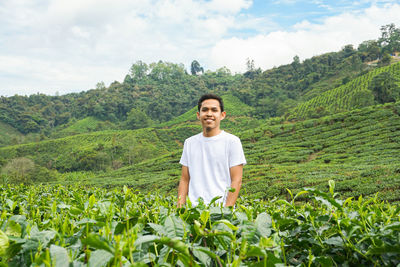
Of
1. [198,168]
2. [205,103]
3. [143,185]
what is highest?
[205,103]

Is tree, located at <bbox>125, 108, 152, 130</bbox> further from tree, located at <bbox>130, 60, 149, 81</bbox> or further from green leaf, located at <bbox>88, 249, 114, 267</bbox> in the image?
green leaf, located at <bbox>88, 249, 114, 267</bbox>

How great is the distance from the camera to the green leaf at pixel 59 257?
62cm

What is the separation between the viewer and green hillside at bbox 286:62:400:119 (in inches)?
1287

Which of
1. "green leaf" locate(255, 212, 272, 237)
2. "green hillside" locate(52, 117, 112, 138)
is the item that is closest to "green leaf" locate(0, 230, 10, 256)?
"green leaf" locate(255, 212, 272, 237)

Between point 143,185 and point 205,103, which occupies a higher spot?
point 205,103

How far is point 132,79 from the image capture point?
8912 centimetres

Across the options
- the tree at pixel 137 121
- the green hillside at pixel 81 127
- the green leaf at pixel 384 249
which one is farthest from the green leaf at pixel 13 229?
the green hillside at pixel 81 127

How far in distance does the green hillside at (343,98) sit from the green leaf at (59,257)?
1325 inches

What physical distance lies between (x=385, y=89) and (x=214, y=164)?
3767 centimetres

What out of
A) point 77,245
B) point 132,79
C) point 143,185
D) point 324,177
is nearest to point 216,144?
point 77,245

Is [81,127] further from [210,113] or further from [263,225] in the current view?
[263,225]

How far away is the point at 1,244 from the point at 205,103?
5.68 feet

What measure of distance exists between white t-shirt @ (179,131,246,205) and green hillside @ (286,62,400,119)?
32.0 m

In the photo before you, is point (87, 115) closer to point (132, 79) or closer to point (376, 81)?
point (132, 79)
